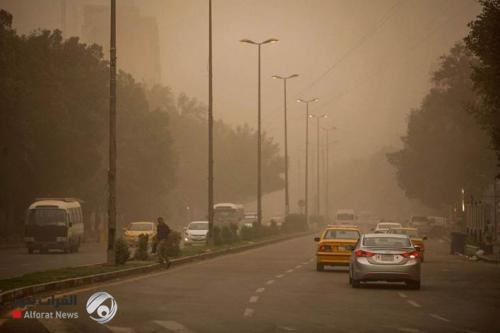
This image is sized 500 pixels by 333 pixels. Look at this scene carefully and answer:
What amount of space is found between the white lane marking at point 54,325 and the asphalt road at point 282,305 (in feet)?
0.05

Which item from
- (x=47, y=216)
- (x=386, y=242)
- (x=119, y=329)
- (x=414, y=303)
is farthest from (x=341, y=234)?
(x=47, y=216)

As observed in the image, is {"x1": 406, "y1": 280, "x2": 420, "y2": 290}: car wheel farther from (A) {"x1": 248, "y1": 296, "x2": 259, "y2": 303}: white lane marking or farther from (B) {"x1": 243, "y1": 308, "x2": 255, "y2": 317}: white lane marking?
(B) {"x1": 243, "y1": 308, "x2": 255, "y2": 317}: white lane marking

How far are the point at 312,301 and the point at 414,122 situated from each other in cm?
8439

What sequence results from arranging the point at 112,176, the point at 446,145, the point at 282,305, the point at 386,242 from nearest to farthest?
the point at 282,305, the point at 386,242, the point at 112,176, the point at 446,145

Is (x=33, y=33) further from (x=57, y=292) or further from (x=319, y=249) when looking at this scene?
(x=57, y=292)

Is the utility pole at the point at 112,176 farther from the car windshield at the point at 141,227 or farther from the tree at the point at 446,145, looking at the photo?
the tree at the point at 446,145

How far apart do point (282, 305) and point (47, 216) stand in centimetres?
3849

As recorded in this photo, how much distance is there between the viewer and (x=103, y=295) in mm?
24562

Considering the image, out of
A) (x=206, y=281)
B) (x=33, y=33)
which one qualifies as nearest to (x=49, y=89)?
(x=33, y=33)

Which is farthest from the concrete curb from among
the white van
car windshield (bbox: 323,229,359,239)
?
the white van

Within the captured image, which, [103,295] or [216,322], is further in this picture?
[103,295]

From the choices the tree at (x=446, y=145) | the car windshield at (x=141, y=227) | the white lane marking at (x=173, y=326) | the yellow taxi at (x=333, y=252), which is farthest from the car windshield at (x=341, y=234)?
the tree at (x=446, y=145)

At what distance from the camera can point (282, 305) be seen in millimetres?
22266

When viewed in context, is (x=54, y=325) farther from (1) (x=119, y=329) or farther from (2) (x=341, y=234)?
(2) (x=341, y=234)
